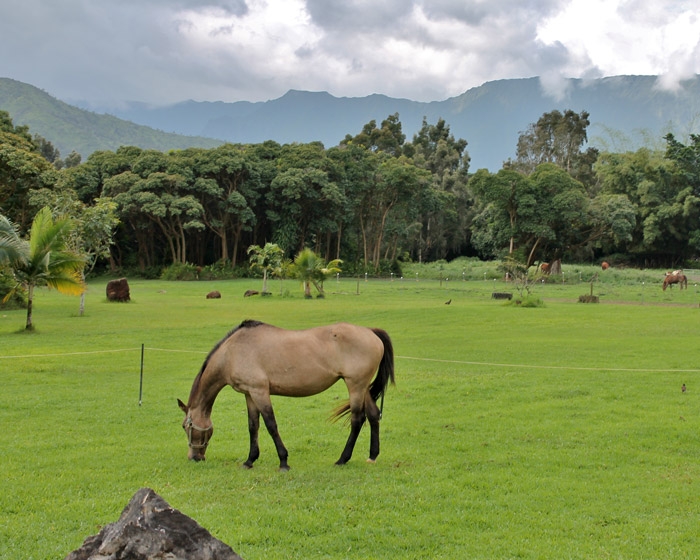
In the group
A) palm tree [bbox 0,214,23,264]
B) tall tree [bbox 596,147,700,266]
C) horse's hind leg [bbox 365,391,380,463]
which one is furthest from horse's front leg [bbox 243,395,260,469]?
tall tree [bbox 596,147,700,266]

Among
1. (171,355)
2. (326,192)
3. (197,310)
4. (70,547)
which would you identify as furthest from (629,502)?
(326,192)

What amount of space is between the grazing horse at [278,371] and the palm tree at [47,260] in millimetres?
14481

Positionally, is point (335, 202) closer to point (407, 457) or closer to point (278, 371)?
point (407, 457)

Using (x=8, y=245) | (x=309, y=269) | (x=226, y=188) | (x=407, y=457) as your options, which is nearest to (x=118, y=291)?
(x=309, y=269)

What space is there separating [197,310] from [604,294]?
24.5 m

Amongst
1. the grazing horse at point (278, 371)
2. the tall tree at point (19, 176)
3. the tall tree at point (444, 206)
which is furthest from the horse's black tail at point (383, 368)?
the tall tree at point (444, 206)

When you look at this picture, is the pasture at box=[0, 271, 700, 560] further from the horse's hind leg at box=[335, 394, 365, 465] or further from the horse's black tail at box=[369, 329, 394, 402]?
the horse's black tail at box=[369, 329, 394, 402]

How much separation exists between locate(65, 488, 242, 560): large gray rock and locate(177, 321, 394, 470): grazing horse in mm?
4269

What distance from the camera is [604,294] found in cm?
3625

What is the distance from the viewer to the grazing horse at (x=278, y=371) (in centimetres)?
702

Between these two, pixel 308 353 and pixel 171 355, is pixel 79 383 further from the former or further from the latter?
pixel 308 353

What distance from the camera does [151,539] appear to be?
2.62m

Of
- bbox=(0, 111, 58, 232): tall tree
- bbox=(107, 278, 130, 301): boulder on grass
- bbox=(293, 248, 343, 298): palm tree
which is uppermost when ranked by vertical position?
bbox=(0, 111, 58, 232): tall tree

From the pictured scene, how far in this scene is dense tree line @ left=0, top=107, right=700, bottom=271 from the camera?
4809 centimetres
